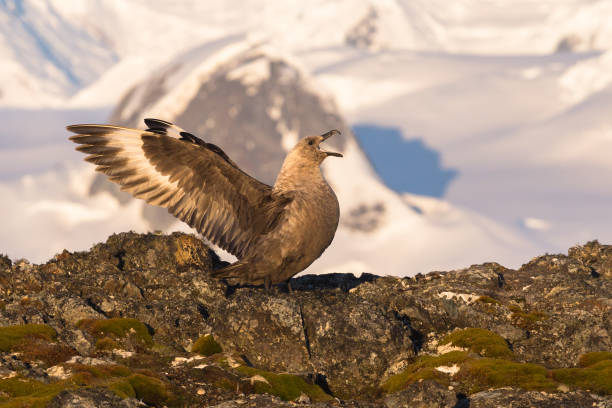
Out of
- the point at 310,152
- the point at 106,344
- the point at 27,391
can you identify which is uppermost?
the point at 310,152

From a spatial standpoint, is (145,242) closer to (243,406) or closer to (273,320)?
(273,320)

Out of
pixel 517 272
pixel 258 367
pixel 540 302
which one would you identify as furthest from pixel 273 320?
pixel 517 272

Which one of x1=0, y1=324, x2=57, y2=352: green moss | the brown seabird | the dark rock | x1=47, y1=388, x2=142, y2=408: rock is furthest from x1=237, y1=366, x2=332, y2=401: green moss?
x1=0, y1=324, x2=57, y2=352: green moss

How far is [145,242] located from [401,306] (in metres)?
9.84

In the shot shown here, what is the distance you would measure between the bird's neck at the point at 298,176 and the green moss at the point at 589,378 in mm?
8821

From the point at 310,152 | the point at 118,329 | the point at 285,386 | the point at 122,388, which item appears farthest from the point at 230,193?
the point at 122,388

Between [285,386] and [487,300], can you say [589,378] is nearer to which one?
[487,300]

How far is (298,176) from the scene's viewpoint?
87.0 feet

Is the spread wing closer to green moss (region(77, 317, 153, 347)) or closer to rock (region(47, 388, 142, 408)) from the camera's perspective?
green moss (region(77, 317, 153, 347))

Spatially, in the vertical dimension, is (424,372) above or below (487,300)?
below

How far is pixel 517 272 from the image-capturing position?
33.3 m

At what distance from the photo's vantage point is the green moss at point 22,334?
2302 centimetres

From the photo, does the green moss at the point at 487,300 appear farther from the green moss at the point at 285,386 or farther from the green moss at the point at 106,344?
the green moss at the point at 106,344

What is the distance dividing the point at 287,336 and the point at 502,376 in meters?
6.28
